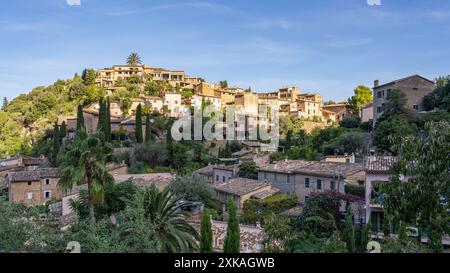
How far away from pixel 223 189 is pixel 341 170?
22.8ft

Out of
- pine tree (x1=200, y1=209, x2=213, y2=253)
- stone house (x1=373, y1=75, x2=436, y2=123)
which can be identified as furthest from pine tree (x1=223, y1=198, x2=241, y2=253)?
stone house (x1=373, y1=75, x2=436, y2=123)

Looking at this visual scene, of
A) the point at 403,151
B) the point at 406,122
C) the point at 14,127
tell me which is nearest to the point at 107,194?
the point at 403,151

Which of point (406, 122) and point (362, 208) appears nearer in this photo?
point (362, 208)

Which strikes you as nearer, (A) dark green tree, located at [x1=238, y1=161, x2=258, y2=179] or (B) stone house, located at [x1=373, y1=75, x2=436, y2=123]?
(A) dark green tree, located at [x1=238, y1=161, x2=258, y2=179]

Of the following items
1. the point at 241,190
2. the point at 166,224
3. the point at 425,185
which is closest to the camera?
the point at 425,185

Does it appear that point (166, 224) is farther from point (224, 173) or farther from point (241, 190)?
point (224, 173)

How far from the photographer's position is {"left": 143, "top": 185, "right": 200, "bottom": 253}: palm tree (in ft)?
28.9

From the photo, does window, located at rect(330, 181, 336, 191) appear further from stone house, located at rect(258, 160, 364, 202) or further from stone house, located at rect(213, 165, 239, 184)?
stone house, located at rect(213, 165, 239, 184)

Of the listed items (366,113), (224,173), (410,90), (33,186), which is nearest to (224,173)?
(224,173)

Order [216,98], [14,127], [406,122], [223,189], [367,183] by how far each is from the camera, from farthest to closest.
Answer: [216,98], [14,127], [406,122], [223,189], [367,183]

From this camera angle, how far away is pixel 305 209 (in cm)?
1658

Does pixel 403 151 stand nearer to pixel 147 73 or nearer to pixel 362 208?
pixel 362 208

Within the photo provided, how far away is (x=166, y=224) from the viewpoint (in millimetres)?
9195
